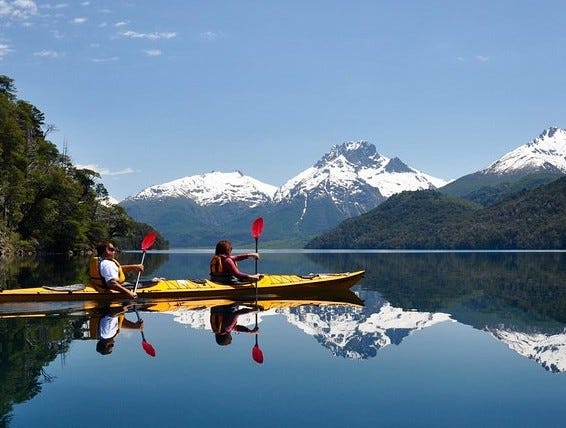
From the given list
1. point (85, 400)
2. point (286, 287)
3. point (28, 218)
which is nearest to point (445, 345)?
point (85, 400)

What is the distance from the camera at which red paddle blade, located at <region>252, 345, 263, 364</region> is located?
13.3 meters

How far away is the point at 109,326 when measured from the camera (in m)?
17.7

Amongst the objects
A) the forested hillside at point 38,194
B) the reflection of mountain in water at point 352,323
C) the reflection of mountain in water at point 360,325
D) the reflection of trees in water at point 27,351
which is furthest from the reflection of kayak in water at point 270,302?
the forested hillside at point 38,194

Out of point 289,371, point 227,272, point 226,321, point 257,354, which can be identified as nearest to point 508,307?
point 227,272

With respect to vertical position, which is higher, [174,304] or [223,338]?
[174,304]

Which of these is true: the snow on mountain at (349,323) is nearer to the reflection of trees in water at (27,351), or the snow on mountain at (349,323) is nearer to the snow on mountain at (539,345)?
the snow on mountain at (539,345)

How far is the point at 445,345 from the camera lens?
15.7 meters

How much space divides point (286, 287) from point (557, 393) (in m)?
16.3

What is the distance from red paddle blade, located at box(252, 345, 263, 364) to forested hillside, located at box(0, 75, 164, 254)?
188ft

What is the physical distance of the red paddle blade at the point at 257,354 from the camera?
13.3 metres

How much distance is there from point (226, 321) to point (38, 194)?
63.1 m

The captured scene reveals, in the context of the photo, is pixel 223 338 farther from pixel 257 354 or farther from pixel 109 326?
pixel 109 326

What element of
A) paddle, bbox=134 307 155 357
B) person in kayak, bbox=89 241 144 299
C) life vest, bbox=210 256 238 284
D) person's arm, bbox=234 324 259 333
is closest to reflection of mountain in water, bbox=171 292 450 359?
person's arm, bbox=234 324 259 333

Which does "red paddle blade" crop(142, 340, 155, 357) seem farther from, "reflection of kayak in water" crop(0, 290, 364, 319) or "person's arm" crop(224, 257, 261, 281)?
"person's arm" crop(224, 257, 261, 281)
